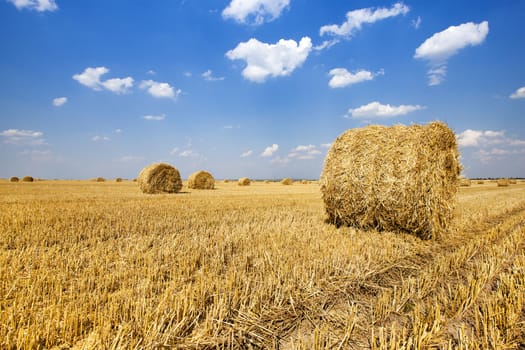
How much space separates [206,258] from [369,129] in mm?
4864

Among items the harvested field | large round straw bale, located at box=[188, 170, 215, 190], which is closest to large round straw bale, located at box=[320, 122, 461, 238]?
the harvested field

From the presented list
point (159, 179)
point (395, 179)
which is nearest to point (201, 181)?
point (159, 179)

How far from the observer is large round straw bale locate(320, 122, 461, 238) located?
5625 millimetres

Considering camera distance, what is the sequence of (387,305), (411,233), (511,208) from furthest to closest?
(511,208)
(411,233)
(387,305)

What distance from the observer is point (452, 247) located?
4965 millimetres

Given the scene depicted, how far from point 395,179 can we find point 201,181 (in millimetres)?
17835

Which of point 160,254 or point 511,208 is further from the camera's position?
point 511,208

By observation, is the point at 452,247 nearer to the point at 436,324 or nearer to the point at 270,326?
the point at 436,324

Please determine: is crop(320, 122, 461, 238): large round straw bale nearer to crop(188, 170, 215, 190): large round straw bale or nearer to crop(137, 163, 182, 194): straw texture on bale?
crop(137, 163, 182, 194): straw texture on bale

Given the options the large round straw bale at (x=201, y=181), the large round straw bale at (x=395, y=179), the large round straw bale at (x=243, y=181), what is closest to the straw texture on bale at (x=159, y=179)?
the large round straw bale at (x=201, y=181)

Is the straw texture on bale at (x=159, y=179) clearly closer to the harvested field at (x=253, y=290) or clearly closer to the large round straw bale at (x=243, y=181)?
the harvested field at (x=253, y=290)

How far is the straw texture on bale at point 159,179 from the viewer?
15336 millimetres

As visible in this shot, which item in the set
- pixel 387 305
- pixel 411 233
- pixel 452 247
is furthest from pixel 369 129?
pixel 387 305

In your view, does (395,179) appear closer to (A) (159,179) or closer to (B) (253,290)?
(B) (253,290)
